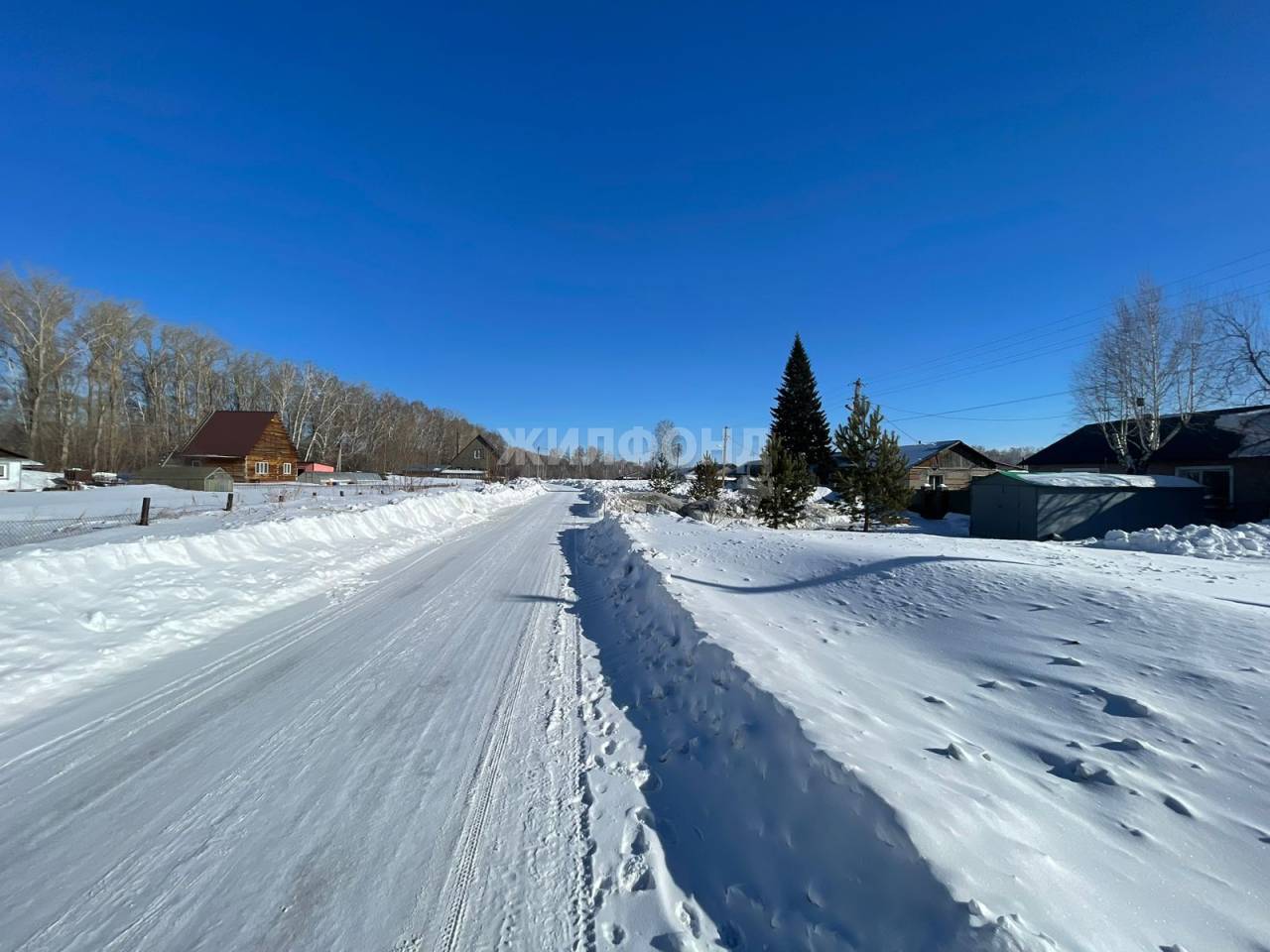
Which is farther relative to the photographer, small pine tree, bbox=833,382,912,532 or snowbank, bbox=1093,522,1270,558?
small pine tree, bbox=833,382,912,532

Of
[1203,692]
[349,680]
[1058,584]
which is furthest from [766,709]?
[1058,584]

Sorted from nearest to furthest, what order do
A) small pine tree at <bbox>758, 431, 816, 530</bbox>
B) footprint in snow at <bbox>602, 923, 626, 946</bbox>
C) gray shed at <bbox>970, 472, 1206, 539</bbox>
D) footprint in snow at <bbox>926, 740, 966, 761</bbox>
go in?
footprint in snow at <bbox>602, 923, 626, 946</bbox>, footprint in snow at <bbox>926, 740, 966, 761</bbox>, gray shed at <bbox>970, 472, 1206, 539</bbox>, small pine tree at <bbox>758, 431, 816, 530</bbox>

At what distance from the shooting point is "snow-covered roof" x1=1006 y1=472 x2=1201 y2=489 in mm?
18781

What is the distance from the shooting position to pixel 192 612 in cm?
634

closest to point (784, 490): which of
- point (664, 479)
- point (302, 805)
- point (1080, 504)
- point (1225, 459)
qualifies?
point (1080, 504)

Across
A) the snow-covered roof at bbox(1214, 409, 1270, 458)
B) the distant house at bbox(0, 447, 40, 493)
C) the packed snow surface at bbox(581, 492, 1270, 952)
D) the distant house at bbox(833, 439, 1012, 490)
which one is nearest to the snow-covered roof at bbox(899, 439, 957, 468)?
the distant house at bbox(833, 439, 1012, 490)

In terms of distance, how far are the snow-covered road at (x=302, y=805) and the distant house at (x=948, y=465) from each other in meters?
37.8

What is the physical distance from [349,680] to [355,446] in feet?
258

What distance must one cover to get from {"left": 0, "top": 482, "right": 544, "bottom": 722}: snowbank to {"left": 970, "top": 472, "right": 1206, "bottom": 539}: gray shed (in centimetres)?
2120

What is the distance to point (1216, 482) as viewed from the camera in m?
23.3

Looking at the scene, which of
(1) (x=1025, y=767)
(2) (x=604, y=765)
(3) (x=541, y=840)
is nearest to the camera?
(3) (x=541, y=840)

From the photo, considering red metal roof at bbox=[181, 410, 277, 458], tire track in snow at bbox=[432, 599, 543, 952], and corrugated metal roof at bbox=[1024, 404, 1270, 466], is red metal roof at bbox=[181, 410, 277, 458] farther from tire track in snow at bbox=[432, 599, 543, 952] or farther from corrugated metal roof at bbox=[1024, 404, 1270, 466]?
corrugated metal roof at bbox=[1024, 404, 1270, 466]

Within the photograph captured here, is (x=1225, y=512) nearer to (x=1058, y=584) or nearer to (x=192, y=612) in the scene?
(x=1058, y=584)

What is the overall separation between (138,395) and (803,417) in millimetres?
71924
